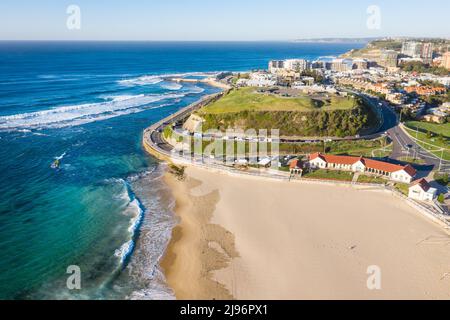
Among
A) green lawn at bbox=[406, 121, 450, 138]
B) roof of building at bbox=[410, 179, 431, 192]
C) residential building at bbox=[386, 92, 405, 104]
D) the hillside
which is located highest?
residential building at bbox=[386, 92, 405, 104]

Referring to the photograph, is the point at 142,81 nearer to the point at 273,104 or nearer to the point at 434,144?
the point at 273,104

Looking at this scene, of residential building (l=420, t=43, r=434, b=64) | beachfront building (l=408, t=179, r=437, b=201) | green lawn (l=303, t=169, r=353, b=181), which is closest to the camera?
beachfront building (l=408, t=179, r=437, b=201)

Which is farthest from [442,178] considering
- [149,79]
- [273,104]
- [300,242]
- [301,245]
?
[149,79]

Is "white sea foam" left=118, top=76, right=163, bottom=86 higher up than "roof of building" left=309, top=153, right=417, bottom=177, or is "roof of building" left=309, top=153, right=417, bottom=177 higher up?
"white sea foam" left=118, top=76, right=163, bottom=86

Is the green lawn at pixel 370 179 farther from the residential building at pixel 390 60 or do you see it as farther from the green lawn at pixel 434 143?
the residential building at pixel 390 60

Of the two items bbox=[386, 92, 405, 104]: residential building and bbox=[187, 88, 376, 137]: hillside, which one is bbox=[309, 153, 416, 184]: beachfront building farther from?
bbox=[386, 92, 405, 104]: residential building

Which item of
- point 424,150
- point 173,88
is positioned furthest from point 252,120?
point 173,88

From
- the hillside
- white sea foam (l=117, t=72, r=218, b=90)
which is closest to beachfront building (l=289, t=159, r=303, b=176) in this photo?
the hillside
